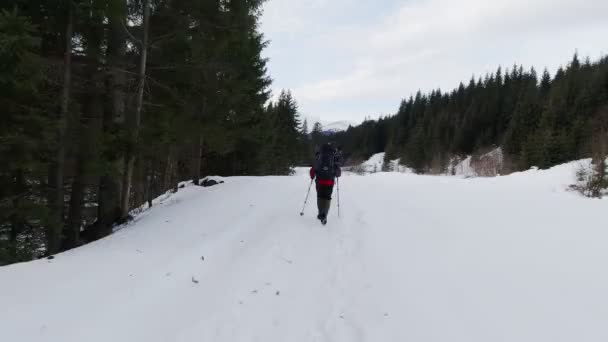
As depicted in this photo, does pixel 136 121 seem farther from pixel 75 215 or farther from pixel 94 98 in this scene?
pixel 75 215

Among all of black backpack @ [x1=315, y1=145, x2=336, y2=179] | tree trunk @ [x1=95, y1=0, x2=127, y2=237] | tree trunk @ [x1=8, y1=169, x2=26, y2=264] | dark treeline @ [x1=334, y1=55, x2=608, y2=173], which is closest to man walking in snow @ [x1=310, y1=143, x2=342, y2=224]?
black backpack @ [x1=315, y1=145, x2=336, y2=179]

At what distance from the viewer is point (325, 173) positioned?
7898 millimetres

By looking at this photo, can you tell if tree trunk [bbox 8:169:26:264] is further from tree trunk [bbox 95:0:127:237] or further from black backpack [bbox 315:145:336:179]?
black backpack [bbox 315:145:336:179]

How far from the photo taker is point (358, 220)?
7.86m

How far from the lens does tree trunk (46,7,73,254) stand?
7.36 meters

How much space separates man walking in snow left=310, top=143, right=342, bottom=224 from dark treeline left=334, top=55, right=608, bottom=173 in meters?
8.74

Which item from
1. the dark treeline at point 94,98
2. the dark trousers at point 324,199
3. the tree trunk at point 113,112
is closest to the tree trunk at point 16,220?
the dark treeline at point 94,98

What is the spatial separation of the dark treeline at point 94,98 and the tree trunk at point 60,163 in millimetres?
24

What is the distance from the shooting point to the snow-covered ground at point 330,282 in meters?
3.22

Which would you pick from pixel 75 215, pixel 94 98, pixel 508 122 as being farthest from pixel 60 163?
pixel 508 122

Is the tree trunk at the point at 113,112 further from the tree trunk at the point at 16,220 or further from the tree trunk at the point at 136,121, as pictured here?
the tree trunk at the point at 16,220

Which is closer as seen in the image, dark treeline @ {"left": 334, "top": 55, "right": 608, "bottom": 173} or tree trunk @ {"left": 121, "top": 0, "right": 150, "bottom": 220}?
tree trunk @ {"left": 121, "top": 0, "right": 150, "bottom": 220}

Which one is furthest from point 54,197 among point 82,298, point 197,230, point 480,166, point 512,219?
point 480,166

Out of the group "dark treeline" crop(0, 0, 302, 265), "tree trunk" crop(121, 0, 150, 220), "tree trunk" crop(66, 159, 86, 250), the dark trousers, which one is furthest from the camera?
"tree trunk" crop(66, 159, 86, 250)
